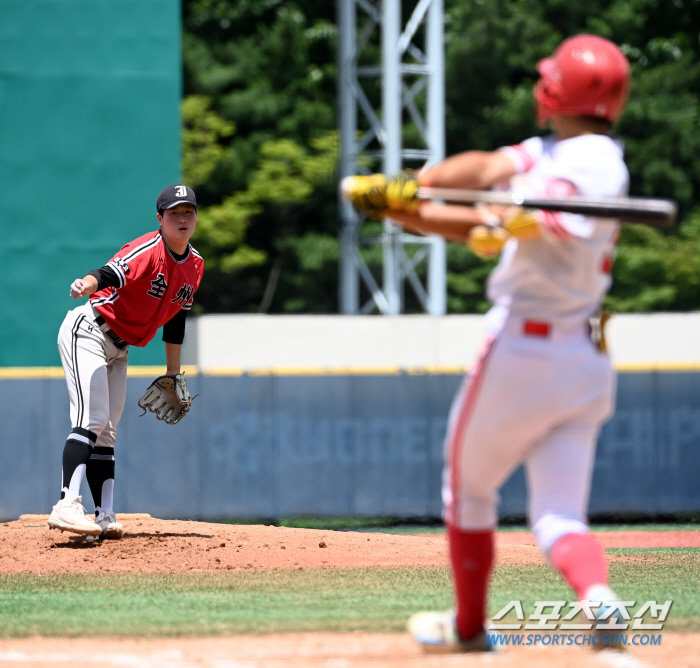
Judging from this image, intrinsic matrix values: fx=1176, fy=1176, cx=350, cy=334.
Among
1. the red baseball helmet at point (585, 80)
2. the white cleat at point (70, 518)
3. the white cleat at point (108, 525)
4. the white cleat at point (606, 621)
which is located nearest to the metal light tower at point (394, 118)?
the white cleat at point (108, 525)

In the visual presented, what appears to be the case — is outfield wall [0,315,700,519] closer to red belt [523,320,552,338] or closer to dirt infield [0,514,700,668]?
dirt infield [0,514,700,668]

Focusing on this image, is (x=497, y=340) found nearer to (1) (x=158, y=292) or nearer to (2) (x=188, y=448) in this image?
(1) (x=158, y=292)

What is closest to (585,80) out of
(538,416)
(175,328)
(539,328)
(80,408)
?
(539,328)

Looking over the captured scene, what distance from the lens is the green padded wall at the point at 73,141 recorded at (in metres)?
12.4

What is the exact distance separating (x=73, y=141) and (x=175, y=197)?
20.5 ft

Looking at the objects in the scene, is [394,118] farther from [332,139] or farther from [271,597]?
[271,597]

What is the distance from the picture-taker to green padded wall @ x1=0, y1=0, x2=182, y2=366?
12.4 m

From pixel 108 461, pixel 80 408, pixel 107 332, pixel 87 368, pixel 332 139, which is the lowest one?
pixel 108 461

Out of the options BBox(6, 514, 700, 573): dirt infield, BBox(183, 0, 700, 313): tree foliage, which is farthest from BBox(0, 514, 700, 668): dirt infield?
BBox(183, 0, 700, 313): tree foliage

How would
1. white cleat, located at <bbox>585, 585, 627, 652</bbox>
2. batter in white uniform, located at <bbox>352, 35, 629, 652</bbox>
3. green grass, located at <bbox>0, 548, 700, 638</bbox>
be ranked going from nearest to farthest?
white cleat, located at <bbox>585, 585, 627, 652</bbox>, batter in white uniform, located at <bbox>352, 35, 629, 652</bbox>, green grass, located at <bbox>0, 548, 700, 638</bbox>

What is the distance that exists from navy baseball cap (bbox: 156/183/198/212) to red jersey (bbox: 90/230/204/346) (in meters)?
0.21

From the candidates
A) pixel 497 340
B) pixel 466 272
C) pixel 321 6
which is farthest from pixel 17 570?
pixel 321 6

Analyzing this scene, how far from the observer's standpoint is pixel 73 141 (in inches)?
496

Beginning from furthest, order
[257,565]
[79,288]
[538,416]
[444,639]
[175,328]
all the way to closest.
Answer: [175,328] → [257,565] → [79,288] → [444,639] → [538,416]
